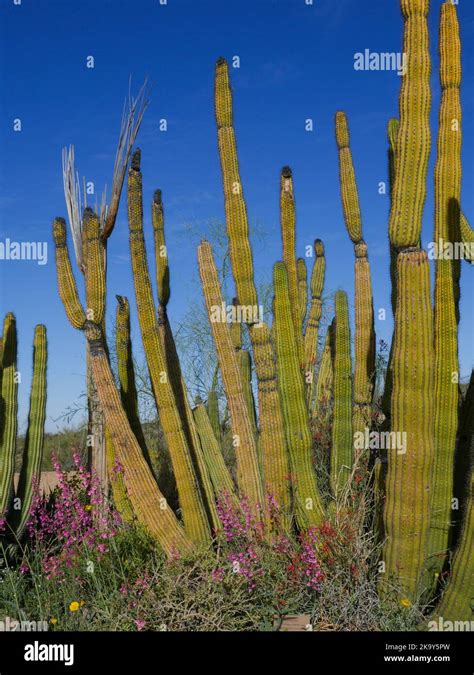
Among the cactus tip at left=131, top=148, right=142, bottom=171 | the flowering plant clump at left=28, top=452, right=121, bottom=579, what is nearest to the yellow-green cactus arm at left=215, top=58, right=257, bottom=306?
the cactus tip at left=131, top=148, right=142, bottom=171

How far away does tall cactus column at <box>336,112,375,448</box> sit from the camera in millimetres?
6609

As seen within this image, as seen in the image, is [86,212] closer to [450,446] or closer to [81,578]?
[81,578]

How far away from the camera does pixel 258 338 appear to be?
18.3 feet

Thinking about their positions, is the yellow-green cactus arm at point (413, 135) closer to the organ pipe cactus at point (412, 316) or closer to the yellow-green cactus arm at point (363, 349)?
the organ pipe cactus at point (412, 316)

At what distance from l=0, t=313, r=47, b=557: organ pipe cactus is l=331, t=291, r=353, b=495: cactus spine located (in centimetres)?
279

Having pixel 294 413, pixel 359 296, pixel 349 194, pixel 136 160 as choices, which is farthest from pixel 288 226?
Result: pixel 294 413

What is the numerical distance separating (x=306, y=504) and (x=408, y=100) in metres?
3.09

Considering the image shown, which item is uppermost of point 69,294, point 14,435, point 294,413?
point 69,294

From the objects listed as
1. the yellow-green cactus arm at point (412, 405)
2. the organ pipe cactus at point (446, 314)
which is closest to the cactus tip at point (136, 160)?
the organ pipe cactus at point (446, 314)

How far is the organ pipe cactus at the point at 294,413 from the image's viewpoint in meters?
5.50

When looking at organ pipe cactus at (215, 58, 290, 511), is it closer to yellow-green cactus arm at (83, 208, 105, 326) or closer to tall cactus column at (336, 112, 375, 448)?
yellow-green cactus arm at (83, 208, 105, 326)

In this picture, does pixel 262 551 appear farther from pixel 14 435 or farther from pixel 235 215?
pixel 14 435

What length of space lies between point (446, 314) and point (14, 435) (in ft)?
13.7

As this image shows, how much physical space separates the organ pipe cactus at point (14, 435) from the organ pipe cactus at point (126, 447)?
4.48ft
